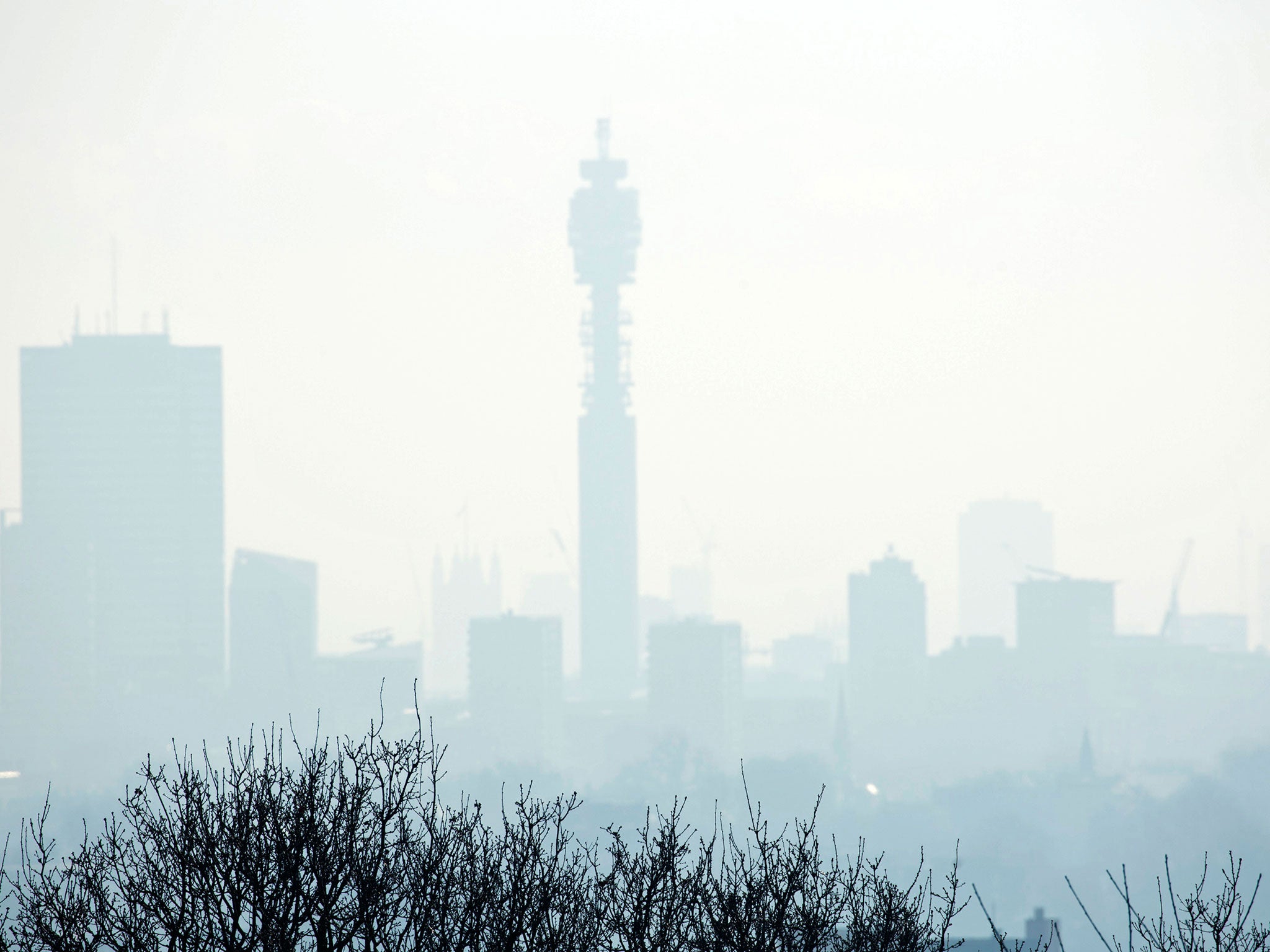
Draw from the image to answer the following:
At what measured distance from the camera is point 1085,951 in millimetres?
124188

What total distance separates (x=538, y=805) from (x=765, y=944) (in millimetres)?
2890

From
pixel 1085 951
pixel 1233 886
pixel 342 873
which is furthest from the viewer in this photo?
pixel 1085 951

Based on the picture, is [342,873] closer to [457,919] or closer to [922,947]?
[457,919]

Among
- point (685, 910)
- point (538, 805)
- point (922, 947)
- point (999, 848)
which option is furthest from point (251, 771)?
point (999, 848)

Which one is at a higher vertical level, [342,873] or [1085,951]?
[342,873]

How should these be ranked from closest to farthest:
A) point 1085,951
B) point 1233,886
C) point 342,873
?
point 1233,886, point 342,873, point 1085,951

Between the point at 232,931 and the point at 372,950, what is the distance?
4.63 ft

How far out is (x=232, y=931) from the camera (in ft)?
60.9

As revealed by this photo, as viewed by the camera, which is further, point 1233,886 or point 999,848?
point 999,848

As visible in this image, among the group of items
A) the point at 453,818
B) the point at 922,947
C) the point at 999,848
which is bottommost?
the point at 999,848

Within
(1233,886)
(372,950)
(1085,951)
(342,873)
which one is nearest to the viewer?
(1233,886)

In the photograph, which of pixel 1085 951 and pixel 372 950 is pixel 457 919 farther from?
pixel 1085 951

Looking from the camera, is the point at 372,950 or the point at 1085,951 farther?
the point at 1085,951

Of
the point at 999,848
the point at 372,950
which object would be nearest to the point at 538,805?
the point at 372,950
